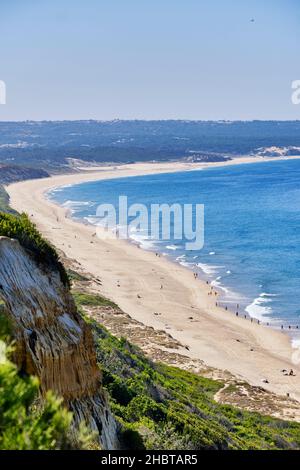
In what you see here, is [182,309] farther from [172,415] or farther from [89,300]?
[172,415]

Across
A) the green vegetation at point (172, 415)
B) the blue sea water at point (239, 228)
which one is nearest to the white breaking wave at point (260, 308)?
the blue sea water at point (239, 228)

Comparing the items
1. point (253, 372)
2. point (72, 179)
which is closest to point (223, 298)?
point (253, 372)

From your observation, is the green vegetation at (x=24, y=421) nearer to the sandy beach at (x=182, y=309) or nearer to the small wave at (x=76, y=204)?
the sandy beach at (x=182, y=309)

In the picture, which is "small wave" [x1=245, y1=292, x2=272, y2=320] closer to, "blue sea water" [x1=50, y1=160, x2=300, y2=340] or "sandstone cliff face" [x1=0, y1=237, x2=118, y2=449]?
"blue sea water" [x1=50, y1=160, x2=300, y2=340]

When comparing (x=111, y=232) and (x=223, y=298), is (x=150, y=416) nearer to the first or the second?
(x=223, y=298)

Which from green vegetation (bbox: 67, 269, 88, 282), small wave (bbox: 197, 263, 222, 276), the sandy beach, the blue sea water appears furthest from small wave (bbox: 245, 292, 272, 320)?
green vegetation (bbox: 67, 269, 88, 282)

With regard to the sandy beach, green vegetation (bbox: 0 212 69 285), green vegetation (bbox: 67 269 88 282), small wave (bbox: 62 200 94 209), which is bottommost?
the sandy beach
